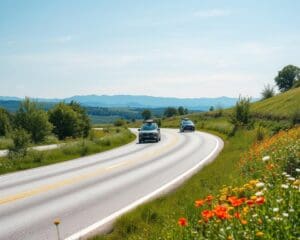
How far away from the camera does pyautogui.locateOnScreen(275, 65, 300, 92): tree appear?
137 m

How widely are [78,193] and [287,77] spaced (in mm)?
132604

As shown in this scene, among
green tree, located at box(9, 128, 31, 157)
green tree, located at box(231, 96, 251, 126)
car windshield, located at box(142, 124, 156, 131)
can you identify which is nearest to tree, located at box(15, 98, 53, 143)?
car windshield, located at box(142, 124, 156, 131)

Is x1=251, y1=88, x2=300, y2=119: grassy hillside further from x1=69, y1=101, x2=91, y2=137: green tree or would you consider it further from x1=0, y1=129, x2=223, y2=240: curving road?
x1=0, y1=129, x2=223, y2=240: curving road

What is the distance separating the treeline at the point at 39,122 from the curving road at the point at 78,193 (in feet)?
27.9

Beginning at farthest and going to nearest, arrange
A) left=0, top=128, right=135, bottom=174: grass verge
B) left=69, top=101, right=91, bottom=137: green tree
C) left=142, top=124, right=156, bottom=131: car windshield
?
left=69, top=101, right=91, bottom=137: green tree, left=142, top=124, right=156, bottom=131: car windshield, left=0, top=128, right=135, bottom=174: grass verge

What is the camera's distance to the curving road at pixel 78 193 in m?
9.01

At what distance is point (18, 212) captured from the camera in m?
10.5

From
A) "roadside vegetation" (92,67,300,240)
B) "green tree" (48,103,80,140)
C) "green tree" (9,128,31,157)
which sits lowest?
"green tree" (48,103,80,140)

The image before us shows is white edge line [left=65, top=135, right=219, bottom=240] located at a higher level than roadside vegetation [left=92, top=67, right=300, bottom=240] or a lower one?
lower

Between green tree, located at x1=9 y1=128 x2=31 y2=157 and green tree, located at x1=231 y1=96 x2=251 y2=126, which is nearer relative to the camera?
green tree, located at x1=9 y1=128 x2=31 y2=157

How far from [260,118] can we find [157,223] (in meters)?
67.7

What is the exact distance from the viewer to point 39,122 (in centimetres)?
5969

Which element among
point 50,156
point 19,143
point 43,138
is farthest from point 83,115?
point 50,156

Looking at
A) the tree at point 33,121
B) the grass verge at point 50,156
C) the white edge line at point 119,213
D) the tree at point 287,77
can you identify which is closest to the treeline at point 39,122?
the tree at point 33,121
